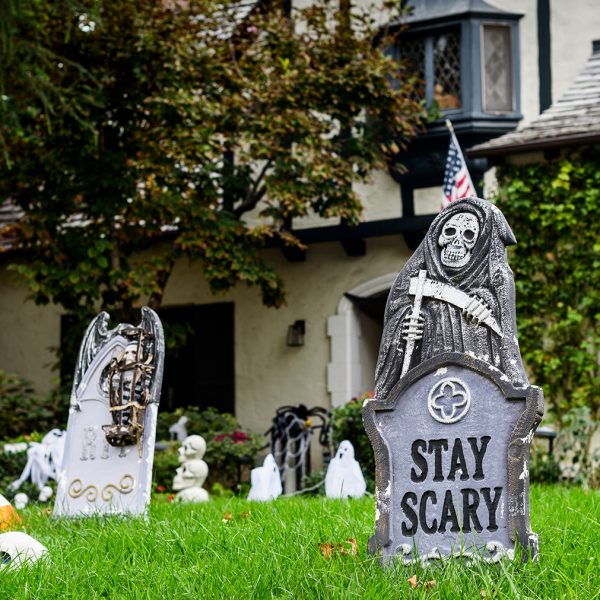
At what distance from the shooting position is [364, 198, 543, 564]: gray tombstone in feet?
16.3

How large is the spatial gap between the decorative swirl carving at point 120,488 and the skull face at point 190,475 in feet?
6.56

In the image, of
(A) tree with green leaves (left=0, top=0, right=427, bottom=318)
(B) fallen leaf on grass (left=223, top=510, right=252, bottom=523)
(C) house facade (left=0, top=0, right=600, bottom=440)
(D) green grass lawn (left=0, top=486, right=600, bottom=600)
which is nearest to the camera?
(D) green grass lawn (left=0, top=486, right=600, bottom=600)

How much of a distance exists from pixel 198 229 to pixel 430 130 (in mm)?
3069

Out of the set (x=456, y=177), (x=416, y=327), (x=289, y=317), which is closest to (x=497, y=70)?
(x=456, y=177)

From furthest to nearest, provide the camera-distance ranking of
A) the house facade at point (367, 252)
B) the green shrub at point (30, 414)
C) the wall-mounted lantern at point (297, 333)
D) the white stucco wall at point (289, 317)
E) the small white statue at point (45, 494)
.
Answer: the wall-mounted lantern at point (297, 333) < the white stucco wall at point (289, 317) < the green shrub at point (30, 414) < the house facade at point (367, 252) < the small white statue at point (45, 494)

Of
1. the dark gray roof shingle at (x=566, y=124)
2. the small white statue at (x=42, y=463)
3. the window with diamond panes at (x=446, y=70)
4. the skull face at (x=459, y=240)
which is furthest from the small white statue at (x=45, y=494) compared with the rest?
the window with diamond panes at (x=446, y=70)

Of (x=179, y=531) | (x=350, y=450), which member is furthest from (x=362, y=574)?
(x=350, y=450)

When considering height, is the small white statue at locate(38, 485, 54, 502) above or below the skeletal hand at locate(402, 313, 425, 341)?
below

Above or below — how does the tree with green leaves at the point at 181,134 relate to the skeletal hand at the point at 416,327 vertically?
above

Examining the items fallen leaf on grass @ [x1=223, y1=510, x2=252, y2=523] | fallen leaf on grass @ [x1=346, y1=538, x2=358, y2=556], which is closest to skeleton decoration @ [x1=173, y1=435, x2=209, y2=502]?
fallen leaf on grass @ [x1=223, y1=510, x2=252, y2=523]

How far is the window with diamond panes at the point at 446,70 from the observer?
13.7 metres

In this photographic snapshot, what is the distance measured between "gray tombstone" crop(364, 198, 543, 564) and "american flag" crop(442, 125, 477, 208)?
22.1 ft

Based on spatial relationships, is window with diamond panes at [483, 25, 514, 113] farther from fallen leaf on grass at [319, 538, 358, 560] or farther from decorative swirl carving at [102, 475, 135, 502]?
fallen leaf on grass at [319, 538, 358, 560]

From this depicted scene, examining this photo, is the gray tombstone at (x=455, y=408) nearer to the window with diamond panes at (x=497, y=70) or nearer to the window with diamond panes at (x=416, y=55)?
the window with diamond panes at (x=497, y=70)
